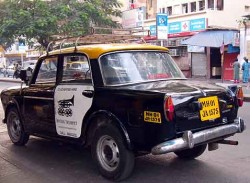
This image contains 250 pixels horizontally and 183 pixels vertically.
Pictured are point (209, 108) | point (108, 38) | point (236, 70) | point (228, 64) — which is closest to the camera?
point (209, 108)

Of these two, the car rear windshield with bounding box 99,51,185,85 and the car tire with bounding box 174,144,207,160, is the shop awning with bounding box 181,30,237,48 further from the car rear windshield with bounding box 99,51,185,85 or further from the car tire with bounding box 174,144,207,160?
the car rear windshield with bounding box 99,51,185,85

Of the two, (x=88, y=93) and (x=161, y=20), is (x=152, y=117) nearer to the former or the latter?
(x=88, y=93)

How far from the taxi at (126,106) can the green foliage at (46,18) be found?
19.2 metres

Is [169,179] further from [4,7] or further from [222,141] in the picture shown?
[4,7]

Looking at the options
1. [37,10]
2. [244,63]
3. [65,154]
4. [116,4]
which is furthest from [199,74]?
[65,154]

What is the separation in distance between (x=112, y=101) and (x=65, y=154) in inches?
74.0

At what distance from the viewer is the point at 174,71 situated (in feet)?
19.1

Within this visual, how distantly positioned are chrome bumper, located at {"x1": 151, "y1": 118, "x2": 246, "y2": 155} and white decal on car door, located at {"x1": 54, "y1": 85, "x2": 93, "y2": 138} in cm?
131

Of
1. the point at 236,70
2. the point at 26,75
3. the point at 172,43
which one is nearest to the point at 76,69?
the point at 26,75

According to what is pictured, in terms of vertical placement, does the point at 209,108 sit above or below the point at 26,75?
below

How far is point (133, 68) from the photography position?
17.3 feet

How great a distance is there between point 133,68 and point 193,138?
132 centimetres

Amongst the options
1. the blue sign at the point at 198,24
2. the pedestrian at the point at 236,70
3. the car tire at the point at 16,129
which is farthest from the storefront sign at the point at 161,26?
the blue sign at the point at 198,24

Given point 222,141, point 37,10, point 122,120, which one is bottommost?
point 222,141
